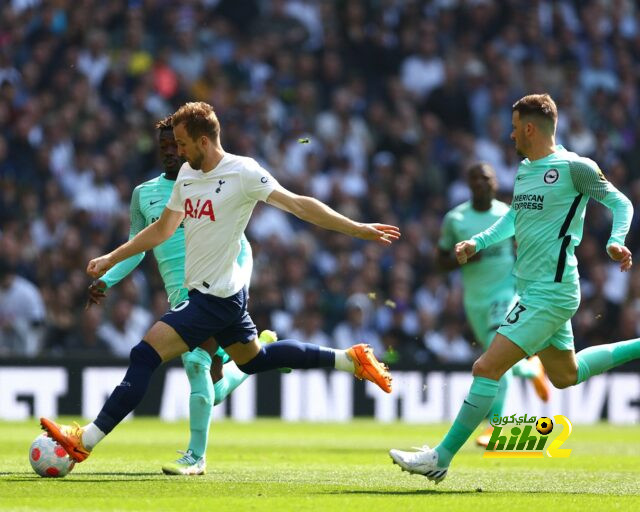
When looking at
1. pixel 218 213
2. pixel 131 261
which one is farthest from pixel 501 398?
pixel 218 213

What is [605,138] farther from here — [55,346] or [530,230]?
[530,230]

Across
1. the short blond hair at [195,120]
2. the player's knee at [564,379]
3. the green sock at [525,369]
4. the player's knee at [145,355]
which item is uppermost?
the short blond hair at [195,120]

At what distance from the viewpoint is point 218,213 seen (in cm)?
870

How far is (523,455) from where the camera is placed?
39.3ft

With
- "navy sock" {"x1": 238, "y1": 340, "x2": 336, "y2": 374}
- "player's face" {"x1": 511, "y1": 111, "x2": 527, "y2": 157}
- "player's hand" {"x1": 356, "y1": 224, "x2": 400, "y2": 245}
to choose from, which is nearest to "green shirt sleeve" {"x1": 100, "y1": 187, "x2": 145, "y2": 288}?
"navy sock" {"x1": 238, "y1": 340, "x2": 336, "y2": 374}

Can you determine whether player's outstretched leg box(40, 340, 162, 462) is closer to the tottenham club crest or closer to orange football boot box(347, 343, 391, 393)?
orange football boot box(347, 343, 391, 393)

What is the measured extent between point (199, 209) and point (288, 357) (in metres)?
1.16

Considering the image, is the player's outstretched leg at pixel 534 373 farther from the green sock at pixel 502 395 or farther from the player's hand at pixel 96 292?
the player's hand at pixel 96 292

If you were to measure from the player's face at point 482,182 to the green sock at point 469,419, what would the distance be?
15.4 ft

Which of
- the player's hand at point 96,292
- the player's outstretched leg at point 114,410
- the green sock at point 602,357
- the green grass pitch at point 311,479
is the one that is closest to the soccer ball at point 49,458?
the green grass pitch at point 311,479

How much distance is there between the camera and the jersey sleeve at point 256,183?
28.3 ft

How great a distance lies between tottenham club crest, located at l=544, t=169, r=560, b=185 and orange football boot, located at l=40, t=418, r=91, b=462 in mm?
3262

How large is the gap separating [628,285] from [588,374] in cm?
1108

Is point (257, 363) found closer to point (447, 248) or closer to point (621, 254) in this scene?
point (621, 254)
